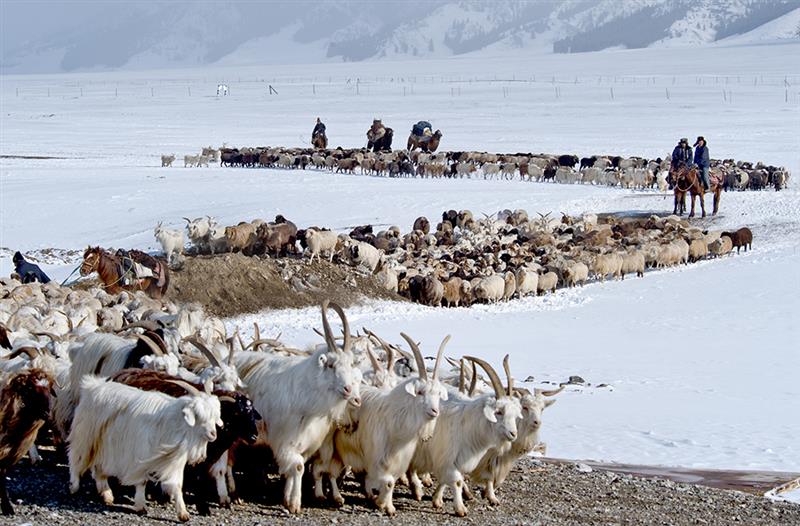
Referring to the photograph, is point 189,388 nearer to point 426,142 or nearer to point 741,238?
point 741,238

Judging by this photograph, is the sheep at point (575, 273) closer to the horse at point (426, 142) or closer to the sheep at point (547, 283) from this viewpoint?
the sheep at point (547, 283)

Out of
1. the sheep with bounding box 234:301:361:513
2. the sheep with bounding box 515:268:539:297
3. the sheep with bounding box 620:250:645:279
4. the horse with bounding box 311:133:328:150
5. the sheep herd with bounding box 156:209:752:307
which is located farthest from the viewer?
the horse with bounding box 311:133:328:150

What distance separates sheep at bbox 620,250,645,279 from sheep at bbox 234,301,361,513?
1280cm

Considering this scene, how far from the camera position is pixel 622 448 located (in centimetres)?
1022

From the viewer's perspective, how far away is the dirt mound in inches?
619

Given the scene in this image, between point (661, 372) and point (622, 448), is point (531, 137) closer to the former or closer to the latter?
point (661, 372)

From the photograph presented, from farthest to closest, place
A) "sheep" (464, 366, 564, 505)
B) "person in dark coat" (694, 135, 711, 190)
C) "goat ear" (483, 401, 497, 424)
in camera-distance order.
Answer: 1. "person in dark coat" (694, 135, 711, 190)
2. "sheep" (464, 366, 564, 505)
3. "goat ear" (483, 401, 497, 424)

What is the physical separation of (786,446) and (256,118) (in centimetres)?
5178

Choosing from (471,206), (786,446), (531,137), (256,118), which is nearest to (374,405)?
(786,446)

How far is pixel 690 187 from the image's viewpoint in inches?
952

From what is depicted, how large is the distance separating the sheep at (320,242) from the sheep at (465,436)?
995cm

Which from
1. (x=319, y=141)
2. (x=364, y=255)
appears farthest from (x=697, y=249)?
(x=319, y=141)

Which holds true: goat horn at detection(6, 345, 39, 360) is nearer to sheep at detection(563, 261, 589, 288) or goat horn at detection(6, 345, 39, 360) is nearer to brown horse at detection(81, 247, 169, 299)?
brown horse at detection(81, 247, 169, 299)

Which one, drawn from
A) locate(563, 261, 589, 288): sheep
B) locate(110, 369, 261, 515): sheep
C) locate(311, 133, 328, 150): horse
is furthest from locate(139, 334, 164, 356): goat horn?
locate(311, 133, 328, 150): horse
